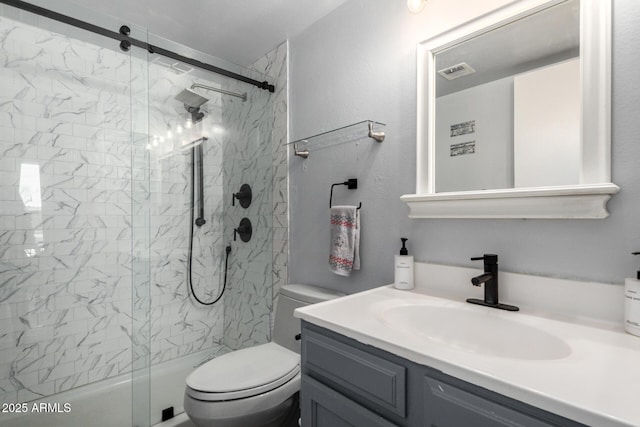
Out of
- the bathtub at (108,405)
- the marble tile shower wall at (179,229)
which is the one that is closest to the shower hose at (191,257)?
the marble tile shower wall at (179,229)

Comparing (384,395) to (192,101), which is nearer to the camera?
(384,395)

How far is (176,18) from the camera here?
5.95ft

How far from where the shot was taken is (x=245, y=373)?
1.37 metres

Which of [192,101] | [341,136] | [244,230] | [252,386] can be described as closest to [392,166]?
[341,136]

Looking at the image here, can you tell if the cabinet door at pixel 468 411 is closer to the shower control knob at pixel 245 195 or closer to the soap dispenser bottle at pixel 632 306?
the soap dispenser bottle at pixel 632 306

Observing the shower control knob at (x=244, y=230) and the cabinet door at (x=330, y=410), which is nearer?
the cabinet door at (x=330, y=410)


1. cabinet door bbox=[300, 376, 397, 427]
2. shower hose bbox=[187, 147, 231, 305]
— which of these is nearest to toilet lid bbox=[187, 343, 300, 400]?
cabinet door bbox=[300, 376, 397, 427]

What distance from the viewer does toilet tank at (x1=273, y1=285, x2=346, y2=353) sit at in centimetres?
157

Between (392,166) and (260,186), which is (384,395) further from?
(260,186)

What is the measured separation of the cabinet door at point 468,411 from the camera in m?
0.54

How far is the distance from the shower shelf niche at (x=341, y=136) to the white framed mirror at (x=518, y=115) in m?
0.22

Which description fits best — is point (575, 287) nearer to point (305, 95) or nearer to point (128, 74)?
point (305, 95)

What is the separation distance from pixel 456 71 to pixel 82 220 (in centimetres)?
222

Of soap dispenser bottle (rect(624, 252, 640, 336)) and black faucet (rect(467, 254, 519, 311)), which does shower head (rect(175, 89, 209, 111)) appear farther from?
soap dispenser bottle (rect(624, 252, 640, 336))
